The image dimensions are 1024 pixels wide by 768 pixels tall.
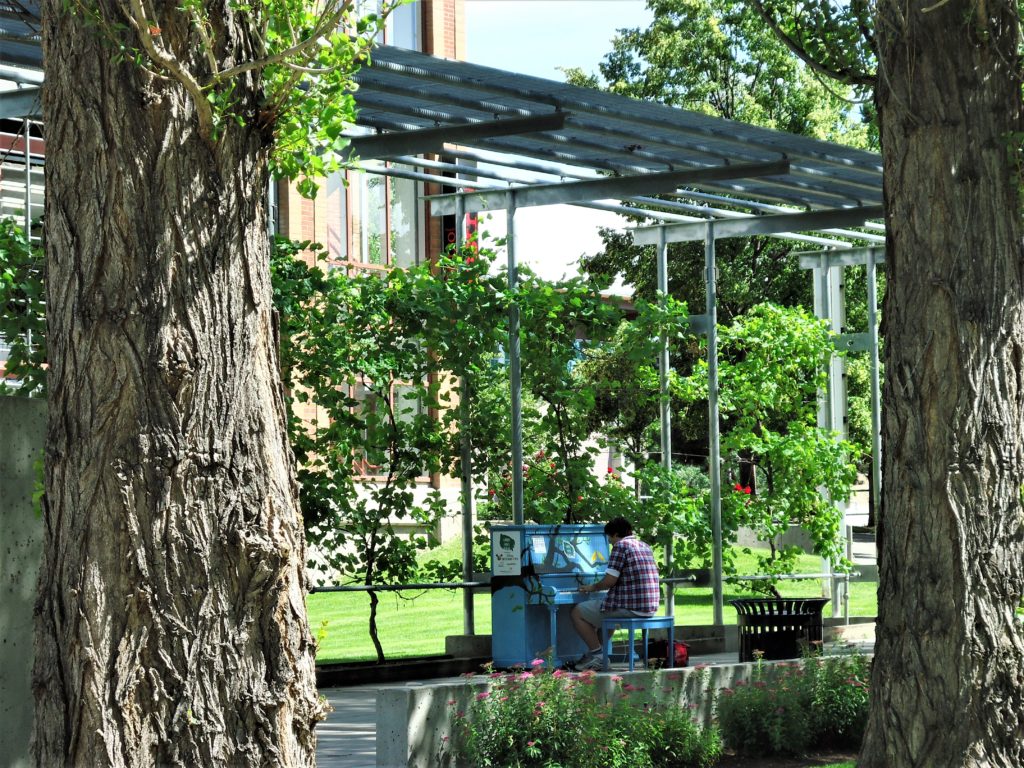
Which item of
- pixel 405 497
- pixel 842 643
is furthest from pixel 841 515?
pixel 405 497

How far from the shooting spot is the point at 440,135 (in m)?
11.1

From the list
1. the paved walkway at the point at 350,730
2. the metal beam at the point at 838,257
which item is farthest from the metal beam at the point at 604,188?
the metal beam at the point at 838,257

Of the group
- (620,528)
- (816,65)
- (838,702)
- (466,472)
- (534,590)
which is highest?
(816,65)

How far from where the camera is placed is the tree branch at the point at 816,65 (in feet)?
28.3

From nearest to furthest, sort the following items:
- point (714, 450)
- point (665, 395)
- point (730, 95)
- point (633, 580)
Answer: point (633, 580) → point (665, 395) → point (714, 450) → point (730, 95)

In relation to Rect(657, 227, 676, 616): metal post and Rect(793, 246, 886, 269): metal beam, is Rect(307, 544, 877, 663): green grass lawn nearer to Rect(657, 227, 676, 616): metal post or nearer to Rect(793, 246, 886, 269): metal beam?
Rect(657, 227, 676, 616): metal post

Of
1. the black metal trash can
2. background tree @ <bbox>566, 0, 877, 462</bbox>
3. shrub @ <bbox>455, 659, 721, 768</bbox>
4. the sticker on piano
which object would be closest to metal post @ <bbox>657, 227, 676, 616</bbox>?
the sticker on piano

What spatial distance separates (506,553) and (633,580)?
129 cm

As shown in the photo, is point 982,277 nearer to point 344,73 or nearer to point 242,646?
point 344,73

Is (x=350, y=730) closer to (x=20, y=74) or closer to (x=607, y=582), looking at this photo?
(x=607, y=582)

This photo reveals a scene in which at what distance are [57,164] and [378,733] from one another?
5041mm

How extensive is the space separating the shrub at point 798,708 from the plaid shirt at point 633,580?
2.22 m

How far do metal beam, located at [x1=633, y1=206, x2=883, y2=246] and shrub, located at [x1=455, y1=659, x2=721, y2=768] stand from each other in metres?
7.51

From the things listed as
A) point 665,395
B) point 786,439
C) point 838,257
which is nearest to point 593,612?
point 665,395
